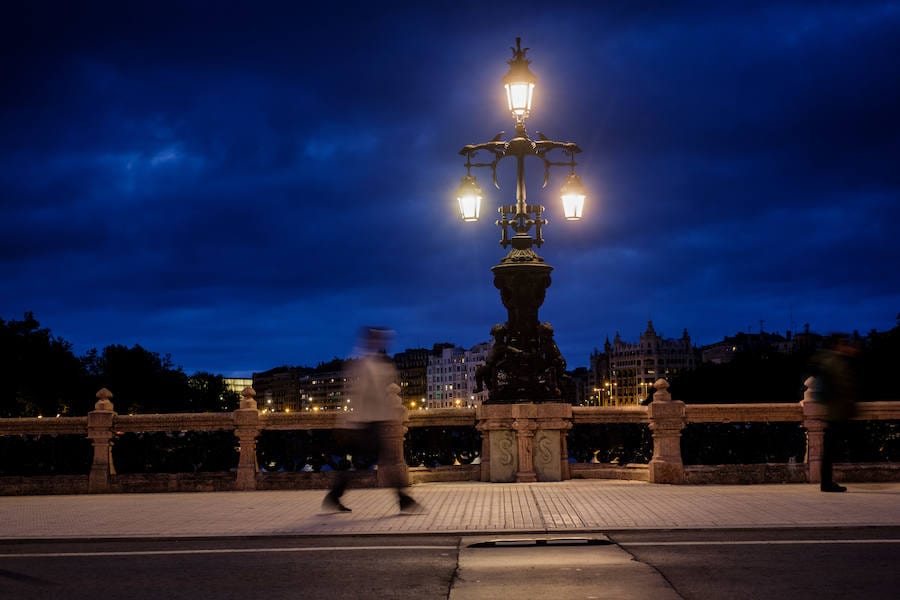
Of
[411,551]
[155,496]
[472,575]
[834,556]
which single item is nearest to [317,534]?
[411,551]

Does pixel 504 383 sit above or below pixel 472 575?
above

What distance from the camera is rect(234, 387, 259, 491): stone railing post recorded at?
17109 millimetres

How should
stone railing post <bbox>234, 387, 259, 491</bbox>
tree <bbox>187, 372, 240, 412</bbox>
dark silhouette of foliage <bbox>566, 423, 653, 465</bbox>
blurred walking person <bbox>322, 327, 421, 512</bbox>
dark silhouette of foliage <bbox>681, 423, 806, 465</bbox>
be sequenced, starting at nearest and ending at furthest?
blurred walking person <bbox>322, 327, 421, 512</bbox> → dark silhouette of foliage <bbox>681, 423, 806, 465</bbox> → stone railing post <bbox>234, 387, 259, 491</bbox> → dark silhouette of foliage <bbox>566, 423, 653, 465</bbox> → tree <bbox>187, 372, 240, 412</bbox>

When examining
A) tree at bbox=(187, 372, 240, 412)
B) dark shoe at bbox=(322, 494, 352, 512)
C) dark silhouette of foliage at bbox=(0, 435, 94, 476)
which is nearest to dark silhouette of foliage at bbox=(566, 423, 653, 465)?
dark shoe at bbox=(322, 494, 352, 512)

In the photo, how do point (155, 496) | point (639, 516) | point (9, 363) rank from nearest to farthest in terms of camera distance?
point (639, 516), point (155, 496), point (9, 363)

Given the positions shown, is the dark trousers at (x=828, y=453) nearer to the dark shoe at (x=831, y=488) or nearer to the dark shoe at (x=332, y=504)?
the dark shoe at (x=831, y=488)

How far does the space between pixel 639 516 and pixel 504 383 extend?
6.52 metres

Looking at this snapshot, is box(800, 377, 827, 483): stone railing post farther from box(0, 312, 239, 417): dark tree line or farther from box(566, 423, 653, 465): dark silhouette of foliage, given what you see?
box(0, 312, 239, 417): dark tree line

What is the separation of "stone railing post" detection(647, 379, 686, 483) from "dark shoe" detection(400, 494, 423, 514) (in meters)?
5.53

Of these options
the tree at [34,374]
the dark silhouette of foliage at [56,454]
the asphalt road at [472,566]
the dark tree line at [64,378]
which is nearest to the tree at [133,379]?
the dark tree line at [64,378]

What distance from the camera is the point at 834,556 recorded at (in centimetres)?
833

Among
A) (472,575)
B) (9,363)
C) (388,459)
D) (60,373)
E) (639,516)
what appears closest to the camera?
(472,575)

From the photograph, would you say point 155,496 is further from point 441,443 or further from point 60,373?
point 60,373

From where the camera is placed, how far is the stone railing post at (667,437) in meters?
16.6
